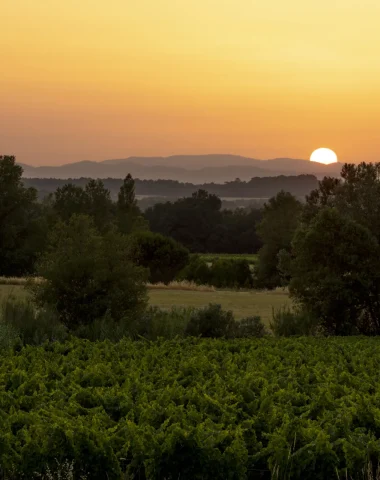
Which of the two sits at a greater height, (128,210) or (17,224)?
(128,210)

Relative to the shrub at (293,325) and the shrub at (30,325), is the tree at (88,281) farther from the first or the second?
the shrub at (293,325)

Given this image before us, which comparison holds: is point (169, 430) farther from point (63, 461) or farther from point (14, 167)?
point (14, 167)

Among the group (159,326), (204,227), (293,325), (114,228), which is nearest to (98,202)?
(204,227)

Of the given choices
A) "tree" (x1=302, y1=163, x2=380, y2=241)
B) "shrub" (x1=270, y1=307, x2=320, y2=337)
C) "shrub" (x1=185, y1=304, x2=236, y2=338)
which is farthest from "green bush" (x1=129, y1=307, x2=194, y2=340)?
"tree" (x1=302, y1=163, x2=380, y2=241)

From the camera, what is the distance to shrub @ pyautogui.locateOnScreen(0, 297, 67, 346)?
→ 53.7 ft

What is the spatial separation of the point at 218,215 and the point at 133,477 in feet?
315

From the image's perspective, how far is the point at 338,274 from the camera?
73.3 ft

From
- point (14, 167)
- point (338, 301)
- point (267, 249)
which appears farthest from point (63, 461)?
point (14, 167)

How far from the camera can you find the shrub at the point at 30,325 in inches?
645

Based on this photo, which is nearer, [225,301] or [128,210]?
[225,301]

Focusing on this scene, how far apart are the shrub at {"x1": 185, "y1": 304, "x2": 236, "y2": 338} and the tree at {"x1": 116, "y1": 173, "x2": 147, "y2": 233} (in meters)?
70.4

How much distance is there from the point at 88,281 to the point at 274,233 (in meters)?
58.1

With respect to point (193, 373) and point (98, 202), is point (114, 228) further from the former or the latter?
point (98, 202)

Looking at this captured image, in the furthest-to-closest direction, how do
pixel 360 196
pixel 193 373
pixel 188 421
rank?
pixel 360 196 → pixel 193 373 → pixel 188 421
